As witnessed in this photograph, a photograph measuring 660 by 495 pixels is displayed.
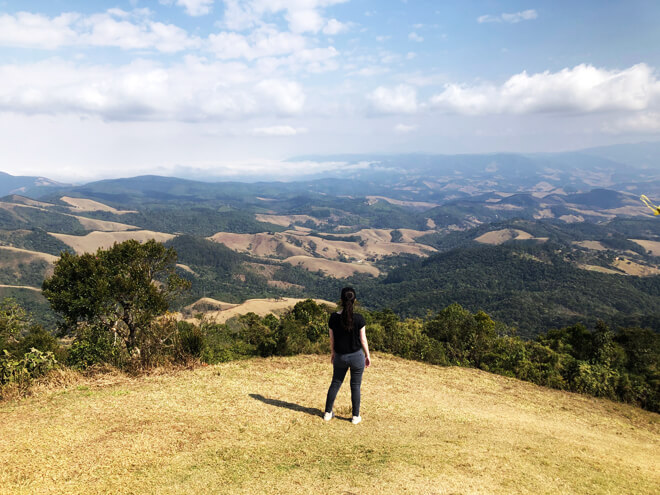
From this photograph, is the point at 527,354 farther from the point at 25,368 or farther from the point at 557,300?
the point at 557,300

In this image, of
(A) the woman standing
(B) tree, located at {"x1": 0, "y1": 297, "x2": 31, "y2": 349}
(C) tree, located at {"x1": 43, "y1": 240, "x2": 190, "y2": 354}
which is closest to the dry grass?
(A) the woman standing

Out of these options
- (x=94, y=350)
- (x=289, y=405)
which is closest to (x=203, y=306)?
(x=94, y=350)

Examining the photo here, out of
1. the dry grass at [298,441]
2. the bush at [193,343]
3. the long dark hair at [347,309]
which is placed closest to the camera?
the dry grass at [298,441]

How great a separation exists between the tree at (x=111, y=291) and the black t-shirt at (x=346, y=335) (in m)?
11.9

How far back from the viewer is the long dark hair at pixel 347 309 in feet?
27.4

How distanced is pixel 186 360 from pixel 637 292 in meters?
208

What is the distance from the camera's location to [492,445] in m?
8.54

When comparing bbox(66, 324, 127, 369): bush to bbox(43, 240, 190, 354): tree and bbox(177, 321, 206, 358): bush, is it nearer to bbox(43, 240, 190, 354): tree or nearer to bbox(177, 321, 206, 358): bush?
bbox(43, 240, 190, 354): tree

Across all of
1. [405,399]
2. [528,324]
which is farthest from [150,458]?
[528,324]

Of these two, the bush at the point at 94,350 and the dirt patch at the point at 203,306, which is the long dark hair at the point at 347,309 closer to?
the bush at the point at 94,350

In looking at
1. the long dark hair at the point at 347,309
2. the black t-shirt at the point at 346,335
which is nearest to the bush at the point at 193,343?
the black t-shirt at the point at 346,335

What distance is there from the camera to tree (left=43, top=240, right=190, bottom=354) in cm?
1769

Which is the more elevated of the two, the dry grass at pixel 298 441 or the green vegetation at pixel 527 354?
the dry grass at pixel 298 441

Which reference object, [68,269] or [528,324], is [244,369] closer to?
[68,269]
